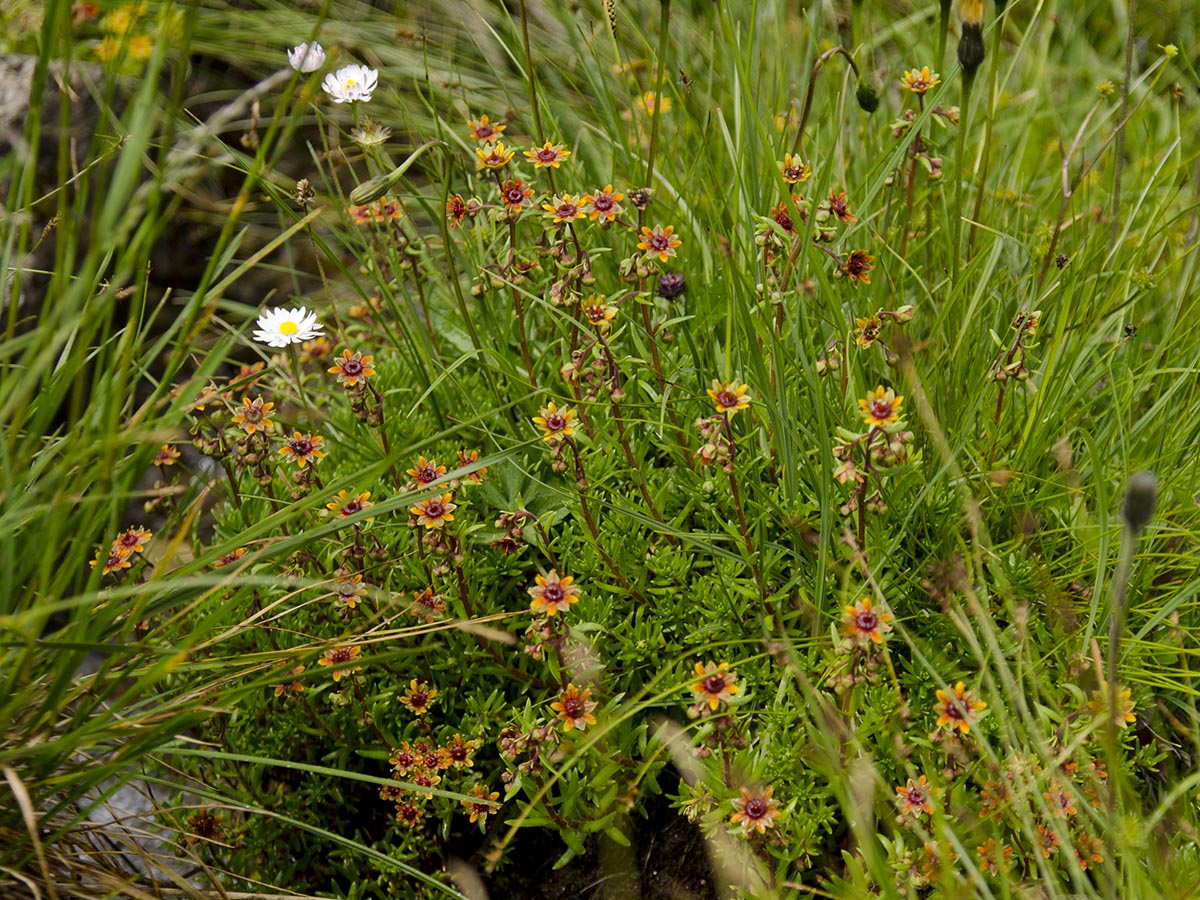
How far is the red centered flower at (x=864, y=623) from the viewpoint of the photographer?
146cm

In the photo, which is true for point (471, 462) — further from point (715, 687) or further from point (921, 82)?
point (921, 82)

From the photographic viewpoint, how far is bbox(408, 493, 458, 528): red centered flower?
1.68 m

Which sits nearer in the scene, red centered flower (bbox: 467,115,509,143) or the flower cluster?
the flower cluster

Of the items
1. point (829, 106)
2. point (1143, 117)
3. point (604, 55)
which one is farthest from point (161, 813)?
point (1143, 117)

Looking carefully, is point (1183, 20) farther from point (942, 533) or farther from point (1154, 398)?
point (942, 533)

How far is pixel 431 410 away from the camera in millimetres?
2256

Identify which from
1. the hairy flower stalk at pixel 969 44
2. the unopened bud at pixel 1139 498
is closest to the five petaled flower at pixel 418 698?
the unopened bud at pixel 1139 498

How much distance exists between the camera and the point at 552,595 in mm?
1639

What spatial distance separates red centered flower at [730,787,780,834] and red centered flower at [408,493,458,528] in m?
0.61

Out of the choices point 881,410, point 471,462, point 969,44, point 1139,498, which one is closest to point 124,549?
point 471,462

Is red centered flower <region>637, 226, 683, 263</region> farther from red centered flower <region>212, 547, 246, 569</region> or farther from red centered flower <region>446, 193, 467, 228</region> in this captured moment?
red centered flower <region>212, 547, 246, 569</region>

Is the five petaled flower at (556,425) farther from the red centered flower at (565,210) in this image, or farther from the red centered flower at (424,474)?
the red centered flower at (565,210)

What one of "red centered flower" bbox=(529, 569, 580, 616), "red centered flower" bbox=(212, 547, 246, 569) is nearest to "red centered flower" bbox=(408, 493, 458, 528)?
"red centered flower" bbox=(529, 569, 580, 616)

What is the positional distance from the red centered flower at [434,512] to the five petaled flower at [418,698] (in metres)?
0.30
